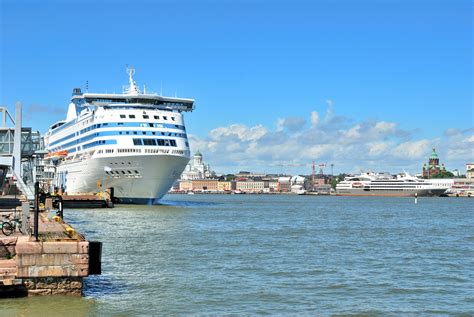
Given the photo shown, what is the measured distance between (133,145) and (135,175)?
323cm

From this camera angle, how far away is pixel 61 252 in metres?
18.6

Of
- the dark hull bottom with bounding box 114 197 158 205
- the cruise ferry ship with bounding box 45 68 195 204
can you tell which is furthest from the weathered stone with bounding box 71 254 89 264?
the dark hull bottom with bounding box 114 197 158 205

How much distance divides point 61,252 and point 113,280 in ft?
17.3

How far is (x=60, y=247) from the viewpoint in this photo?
18.6 m

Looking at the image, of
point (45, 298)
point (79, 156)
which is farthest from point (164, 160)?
point (45, 298)

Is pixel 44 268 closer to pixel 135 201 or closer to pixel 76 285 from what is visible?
pixel 76 285

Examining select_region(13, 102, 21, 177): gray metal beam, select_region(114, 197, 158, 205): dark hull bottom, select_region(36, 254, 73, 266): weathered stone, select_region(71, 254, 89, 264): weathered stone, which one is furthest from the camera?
select_region(114, 197, 158, 205): dark hull bottom

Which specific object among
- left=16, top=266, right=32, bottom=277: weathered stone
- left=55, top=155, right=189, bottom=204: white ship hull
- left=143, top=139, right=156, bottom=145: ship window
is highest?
left=143, top=139, right=156, bottom=145: ship window

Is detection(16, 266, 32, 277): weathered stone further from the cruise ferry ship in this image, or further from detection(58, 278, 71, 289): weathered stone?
the cruise ferry ship

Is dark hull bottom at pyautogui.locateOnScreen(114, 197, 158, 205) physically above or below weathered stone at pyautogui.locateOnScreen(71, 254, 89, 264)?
above

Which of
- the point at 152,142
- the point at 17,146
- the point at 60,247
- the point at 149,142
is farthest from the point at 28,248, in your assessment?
the point at 152,142

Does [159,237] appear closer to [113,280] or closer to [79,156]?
[113,280]

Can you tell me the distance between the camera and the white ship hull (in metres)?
70.9

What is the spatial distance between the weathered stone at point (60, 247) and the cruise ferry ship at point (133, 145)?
51.6 m
